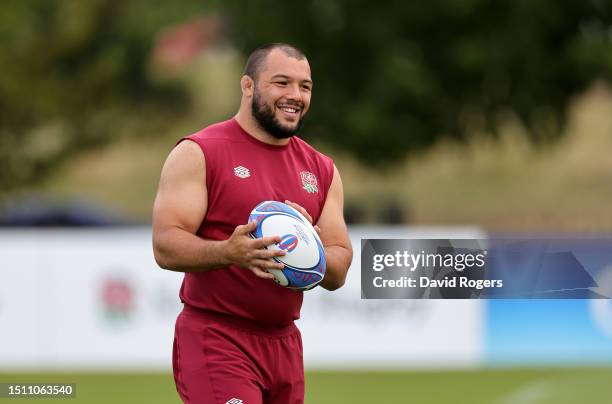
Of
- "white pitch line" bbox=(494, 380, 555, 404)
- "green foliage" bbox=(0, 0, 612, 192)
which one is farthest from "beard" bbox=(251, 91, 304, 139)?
"green foliage" bbox=(0, 0, 612, 192)

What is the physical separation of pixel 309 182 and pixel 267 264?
0.77m

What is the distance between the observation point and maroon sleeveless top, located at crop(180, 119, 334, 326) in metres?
5.48

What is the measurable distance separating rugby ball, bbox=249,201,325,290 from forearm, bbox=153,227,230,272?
184 mm

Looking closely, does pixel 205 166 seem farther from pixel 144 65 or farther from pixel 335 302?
pixel 144 65

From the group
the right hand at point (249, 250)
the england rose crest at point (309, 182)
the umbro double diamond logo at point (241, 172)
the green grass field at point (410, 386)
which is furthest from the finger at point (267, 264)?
the green grass field at point (410, 386)

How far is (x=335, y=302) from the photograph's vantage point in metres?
12.9

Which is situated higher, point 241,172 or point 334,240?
point 241,172

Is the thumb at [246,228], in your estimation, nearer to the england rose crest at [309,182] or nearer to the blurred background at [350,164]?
the england rose crest at [309,182]

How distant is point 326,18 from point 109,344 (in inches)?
786

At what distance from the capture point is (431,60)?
30859mm

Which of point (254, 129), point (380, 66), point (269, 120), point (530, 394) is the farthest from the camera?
point (380, 66)

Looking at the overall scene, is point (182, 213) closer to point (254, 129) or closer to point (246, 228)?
point (246, 228)

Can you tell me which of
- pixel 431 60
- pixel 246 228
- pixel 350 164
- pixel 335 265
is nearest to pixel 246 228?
pixel 246 228

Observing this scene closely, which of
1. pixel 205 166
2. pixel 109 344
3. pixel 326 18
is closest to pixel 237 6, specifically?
pixel 326 18
